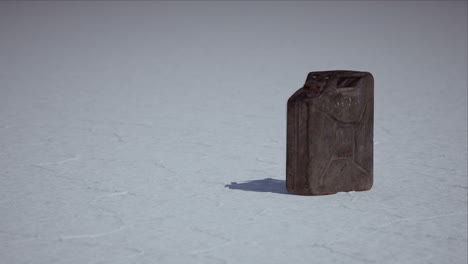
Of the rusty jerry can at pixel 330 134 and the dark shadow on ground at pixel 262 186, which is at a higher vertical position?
the rusty jerry can at pixel 330 134

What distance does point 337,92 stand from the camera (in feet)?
13.1

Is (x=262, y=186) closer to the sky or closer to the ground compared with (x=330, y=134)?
closer to the ground

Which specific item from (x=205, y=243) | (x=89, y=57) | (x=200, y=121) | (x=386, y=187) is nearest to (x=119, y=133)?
(x=200, y=121)

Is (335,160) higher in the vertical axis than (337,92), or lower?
lower

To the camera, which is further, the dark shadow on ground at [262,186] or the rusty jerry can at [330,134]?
the dark shadow on ground at [262,186]

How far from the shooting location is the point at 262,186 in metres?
4.44

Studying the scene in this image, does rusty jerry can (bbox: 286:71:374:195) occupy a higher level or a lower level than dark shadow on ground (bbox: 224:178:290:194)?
higher

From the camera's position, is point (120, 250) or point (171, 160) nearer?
point (120, 250)

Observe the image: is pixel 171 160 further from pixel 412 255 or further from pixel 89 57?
pixel 89 57

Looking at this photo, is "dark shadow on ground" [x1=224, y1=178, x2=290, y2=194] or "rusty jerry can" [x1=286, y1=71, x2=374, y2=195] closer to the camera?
"rusty jerry can" [x1=286, y1=71, x2=374, y2=195]

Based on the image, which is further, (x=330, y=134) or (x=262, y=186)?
(x=262, y=186)

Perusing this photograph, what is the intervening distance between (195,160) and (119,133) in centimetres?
129

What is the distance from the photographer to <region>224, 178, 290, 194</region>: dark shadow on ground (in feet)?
14.2

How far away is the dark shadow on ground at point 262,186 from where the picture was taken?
4.32 m
